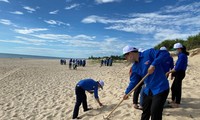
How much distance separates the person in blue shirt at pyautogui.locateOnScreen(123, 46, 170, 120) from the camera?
4141mm

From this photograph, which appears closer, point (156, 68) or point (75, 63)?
point (156, 68)

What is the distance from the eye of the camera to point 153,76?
13.9ft

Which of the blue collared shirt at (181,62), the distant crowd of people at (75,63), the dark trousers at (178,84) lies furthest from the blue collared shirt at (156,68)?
the distant crowd of people at (75,63)

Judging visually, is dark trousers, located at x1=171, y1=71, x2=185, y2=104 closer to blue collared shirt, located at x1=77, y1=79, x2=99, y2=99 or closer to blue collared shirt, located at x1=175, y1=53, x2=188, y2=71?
blue collared shirt, located at x1=175, y1=53, x2=188, y2=71

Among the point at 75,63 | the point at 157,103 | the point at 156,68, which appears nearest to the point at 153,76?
the point at 156,68

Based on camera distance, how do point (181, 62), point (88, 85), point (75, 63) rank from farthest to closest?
point (75, 63)
point (88, 85)
point (181, 62)

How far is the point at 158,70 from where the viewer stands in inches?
165

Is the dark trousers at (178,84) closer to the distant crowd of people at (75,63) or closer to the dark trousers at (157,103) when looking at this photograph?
the dark trousers at (157,103)

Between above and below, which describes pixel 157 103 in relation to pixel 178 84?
below

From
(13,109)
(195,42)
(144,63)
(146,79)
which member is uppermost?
(195,42)

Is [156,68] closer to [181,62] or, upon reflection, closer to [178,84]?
[181,62]

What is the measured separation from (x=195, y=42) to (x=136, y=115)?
103 feet

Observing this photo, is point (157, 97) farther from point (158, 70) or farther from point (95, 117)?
point (95, 117)

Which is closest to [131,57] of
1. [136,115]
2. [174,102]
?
[136,115]
